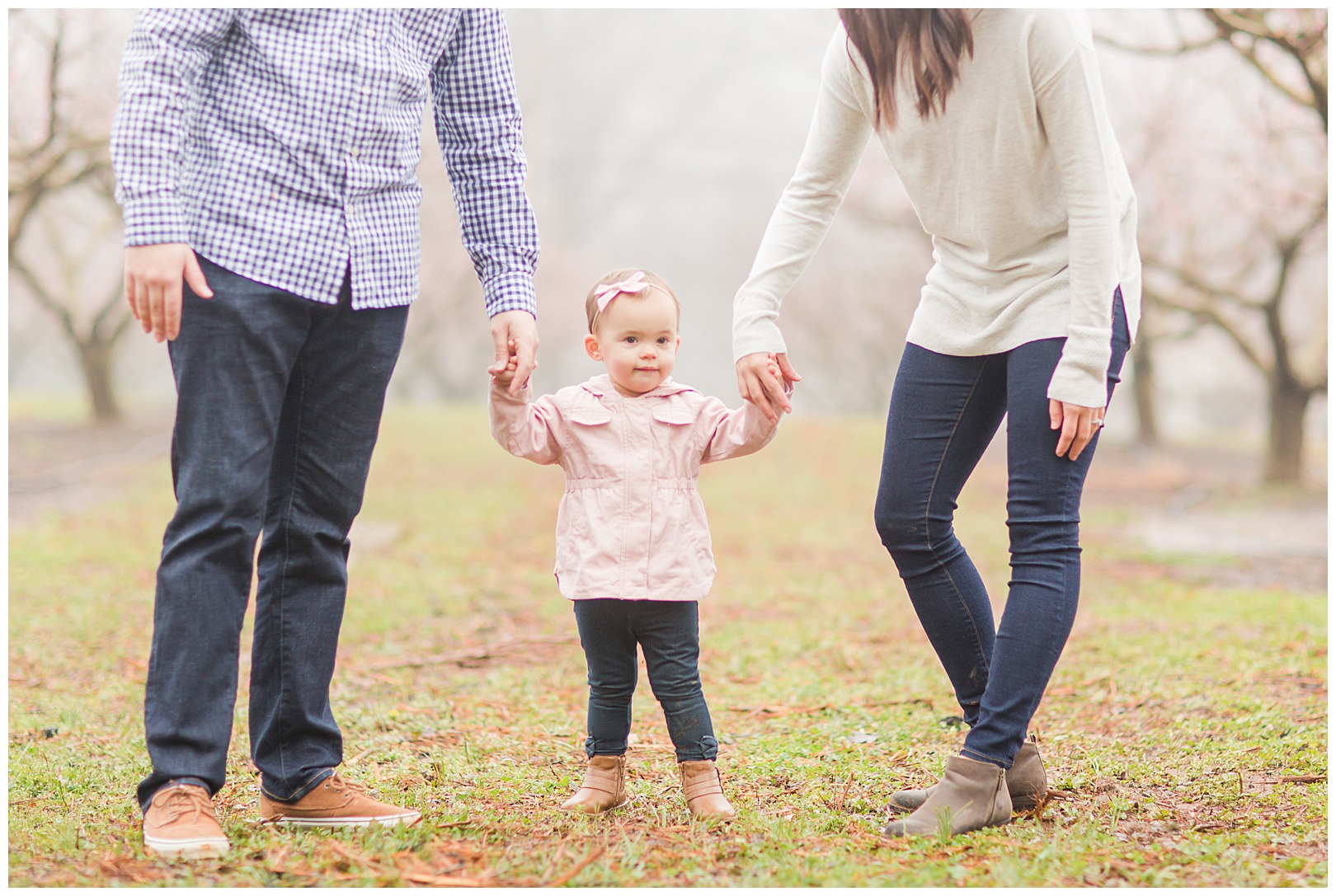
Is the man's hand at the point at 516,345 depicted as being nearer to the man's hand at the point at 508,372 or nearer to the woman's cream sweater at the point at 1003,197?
the man's hand at the point at 508,372

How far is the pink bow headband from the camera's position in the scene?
2.40m

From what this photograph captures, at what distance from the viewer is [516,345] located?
7.48 ft

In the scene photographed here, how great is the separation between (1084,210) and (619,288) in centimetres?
91

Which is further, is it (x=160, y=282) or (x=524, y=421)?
(x=524, y=421)

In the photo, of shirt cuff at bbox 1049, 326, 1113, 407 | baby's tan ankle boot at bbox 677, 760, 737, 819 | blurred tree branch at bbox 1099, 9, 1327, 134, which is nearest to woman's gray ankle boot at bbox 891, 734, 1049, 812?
baby's tan ankle boot at bbox 677, 760, 737, 819

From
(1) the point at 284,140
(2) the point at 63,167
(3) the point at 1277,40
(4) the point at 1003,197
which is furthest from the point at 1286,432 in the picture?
(2) the point at 63,167

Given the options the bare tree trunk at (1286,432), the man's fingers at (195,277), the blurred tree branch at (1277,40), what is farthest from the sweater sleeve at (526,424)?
the bare tree trunk at (1286,432)

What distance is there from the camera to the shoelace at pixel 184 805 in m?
1.96

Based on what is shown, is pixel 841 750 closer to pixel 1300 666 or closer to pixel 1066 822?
pixel 1066 822

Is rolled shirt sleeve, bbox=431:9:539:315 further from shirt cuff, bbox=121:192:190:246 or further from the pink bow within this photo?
shirt cuff, bbox=121:192:190:246

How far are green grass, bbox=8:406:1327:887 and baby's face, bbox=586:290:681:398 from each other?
2.92 ft

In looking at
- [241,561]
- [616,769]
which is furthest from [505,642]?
[241,561]

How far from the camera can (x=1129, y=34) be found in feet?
35.3

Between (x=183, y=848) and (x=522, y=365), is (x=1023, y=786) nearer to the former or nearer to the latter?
(x=522, y=365)
